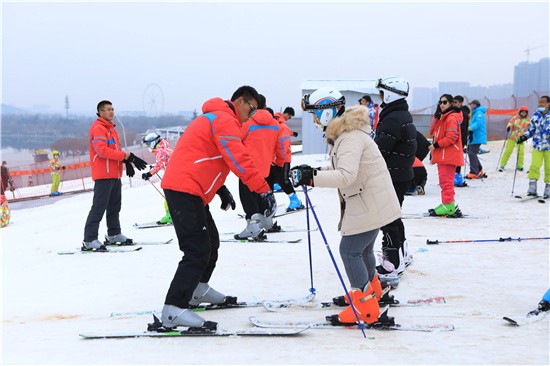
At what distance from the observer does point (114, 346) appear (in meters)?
3.68

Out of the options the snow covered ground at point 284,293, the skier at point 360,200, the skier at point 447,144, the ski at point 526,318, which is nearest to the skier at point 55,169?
the snow covered ground at point 284,293

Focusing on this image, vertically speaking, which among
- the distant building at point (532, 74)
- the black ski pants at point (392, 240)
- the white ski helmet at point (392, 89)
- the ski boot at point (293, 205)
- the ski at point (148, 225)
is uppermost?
the distant building at point (532, 74)

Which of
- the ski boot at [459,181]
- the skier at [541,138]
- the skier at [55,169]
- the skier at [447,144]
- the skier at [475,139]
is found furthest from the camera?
the skier at [55,169]

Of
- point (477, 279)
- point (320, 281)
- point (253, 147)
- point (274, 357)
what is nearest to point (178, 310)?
point (274, 357)

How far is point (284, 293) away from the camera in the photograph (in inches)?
196

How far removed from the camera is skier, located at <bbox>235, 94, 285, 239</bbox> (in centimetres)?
734

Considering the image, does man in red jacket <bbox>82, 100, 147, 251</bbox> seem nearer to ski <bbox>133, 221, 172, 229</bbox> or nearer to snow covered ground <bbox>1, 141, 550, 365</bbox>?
snow covered ground <bbox>1, 141, 550, 365</bbox>

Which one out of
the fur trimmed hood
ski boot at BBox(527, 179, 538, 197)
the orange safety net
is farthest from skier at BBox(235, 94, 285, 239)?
the orange safety net

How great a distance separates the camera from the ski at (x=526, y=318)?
12.5 ft

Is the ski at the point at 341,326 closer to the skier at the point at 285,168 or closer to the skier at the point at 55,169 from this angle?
the skier at the point at 285,168

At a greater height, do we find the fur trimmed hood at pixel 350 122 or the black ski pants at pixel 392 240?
the fur trimmed hood at pixel 350 122

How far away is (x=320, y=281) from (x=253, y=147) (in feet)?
8.50

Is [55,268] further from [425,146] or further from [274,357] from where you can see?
[425,146]

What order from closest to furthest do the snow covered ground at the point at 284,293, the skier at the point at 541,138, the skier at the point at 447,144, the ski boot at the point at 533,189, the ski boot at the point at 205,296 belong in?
the snow covered ground at the point at 284,293 < the ski boot at the point at 205,296 < the skier at the point at 447,144 < the skier at the point at 541,138 < the ski boot at the point at 533,189
